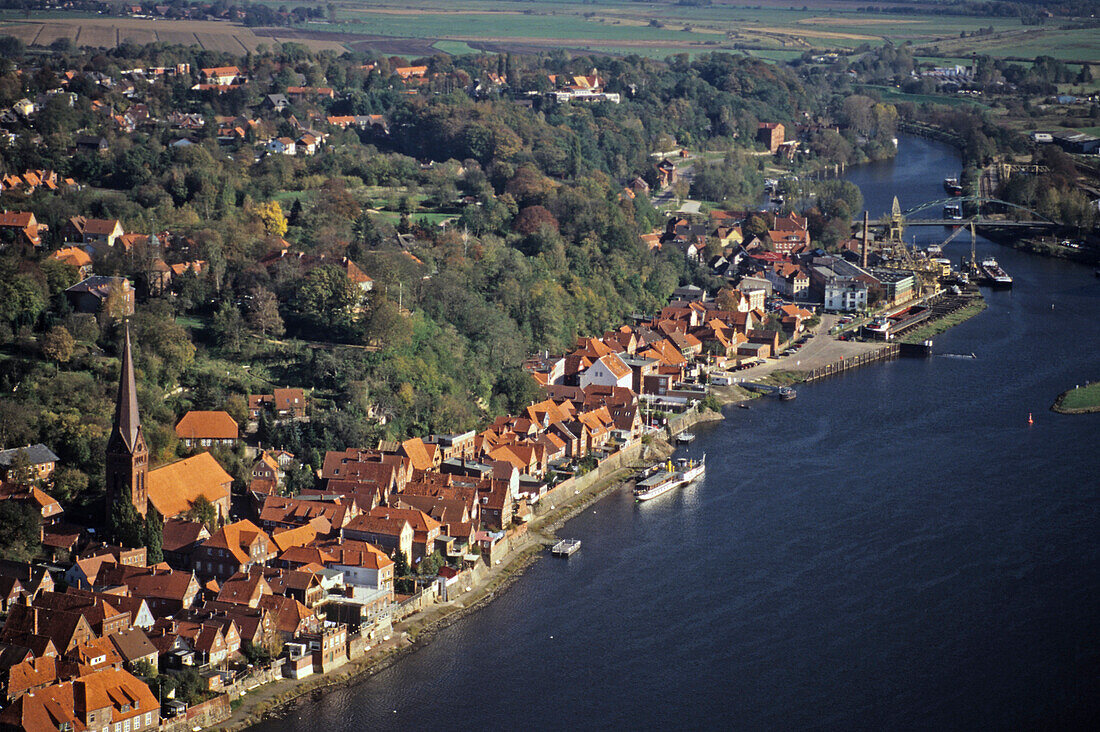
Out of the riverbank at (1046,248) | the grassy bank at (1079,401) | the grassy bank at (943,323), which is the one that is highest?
the grassy bank at (1079,401)

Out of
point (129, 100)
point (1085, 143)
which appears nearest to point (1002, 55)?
point (1085, 143)

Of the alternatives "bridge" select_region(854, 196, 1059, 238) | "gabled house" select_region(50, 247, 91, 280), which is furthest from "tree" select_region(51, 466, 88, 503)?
"bridge" select_region(854, 196, 1059, 238)

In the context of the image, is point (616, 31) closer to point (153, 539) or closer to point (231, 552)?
point (153, 539)

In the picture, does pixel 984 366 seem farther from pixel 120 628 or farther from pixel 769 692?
pixel 120 628

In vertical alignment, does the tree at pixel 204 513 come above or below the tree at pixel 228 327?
below

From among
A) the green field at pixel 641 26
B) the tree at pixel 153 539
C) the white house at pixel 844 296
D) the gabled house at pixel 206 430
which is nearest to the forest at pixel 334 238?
the gabled house at pixel 206 430

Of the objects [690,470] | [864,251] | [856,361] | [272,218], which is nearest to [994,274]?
[864,251]

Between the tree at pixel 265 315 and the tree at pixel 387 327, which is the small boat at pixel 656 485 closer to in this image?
the tree at pixel 387 327
